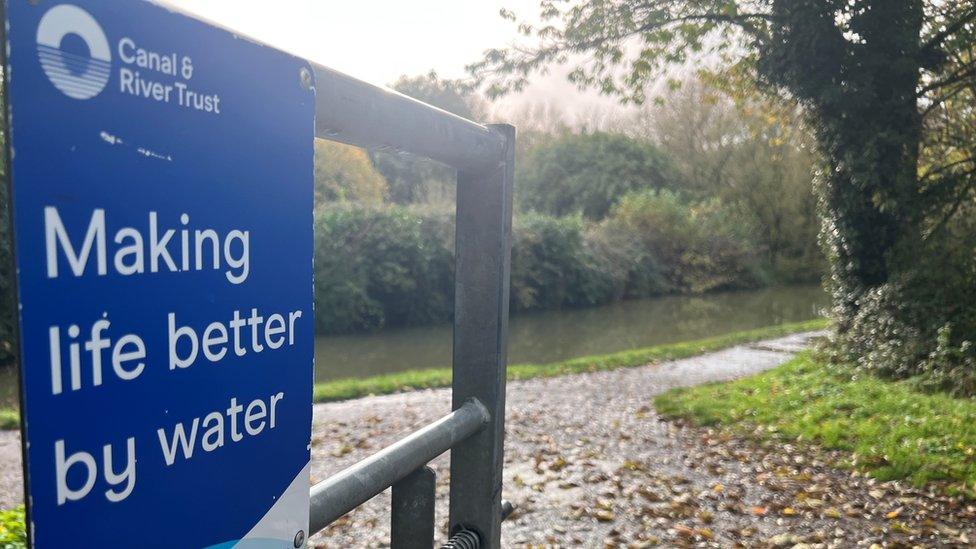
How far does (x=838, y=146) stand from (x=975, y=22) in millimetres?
1956

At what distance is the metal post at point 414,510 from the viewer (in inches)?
61.4

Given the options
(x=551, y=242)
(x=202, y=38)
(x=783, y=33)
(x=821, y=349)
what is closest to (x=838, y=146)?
(x=783, y=33)

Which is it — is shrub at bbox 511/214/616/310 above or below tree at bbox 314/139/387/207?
below

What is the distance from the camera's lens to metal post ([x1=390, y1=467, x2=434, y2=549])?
1561mm

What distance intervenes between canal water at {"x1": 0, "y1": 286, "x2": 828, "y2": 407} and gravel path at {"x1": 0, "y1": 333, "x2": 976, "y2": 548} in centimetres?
528

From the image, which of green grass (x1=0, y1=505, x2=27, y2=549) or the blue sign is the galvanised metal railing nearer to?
the blue sign

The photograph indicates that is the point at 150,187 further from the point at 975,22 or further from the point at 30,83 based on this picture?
the point at 975,22

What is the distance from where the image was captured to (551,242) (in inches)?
886

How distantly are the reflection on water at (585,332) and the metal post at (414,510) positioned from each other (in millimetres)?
11615

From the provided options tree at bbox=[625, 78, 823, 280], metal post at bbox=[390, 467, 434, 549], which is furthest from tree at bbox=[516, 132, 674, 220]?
metal post at bbox=[390, 467, 434, 549]

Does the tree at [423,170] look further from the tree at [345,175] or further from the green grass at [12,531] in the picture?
the green grass at [12,531]

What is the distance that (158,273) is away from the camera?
81 cm

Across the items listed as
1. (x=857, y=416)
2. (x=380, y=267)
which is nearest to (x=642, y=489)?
(x=857, y=416)

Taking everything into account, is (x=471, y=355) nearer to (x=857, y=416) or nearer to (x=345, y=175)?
(x=857, y=416)
